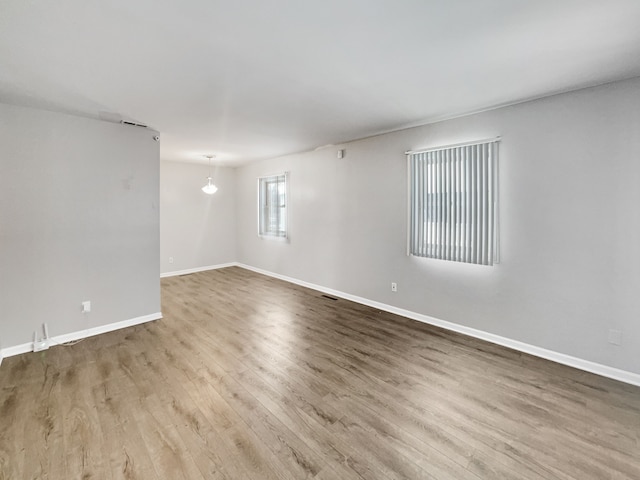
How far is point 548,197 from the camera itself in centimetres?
288

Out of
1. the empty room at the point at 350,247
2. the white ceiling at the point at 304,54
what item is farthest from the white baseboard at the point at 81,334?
the white ceiling at the point at 304,54

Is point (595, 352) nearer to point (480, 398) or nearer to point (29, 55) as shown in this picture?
point (480, 398)

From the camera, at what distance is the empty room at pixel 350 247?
5.71ft

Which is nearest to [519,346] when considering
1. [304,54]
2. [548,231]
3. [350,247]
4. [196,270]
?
[548,231]

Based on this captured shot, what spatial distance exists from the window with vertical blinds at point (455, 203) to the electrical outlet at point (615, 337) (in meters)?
1.10

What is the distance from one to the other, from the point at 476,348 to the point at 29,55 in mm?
4698

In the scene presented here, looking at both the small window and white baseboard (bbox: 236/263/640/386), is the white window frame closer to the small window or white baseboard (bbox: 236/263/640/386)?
the small window

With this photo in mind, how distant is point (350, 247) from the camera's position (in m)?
4.80

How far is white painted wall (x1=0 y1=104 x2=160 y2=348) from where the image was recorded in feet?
9.87

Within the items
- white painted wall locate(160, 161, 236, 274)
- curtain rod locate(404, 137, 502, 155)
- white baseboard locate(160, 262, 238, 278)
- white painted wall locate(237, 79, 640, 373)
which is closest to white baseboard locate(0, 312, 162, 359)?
white baseboard locate(160, 262, 238, 278)

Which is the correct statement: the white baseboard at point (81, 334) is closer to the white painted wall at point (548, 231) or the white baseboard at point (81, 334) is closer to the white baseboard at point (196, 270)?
the white baseboard at point (196, 270)

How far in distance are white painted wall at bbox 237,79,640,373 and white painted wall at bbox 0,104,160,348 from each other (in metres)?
3.29

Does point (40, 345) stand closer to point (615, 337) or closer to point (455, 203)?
point (455, 203)

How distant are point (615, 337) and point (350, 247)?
3180 millimetres
